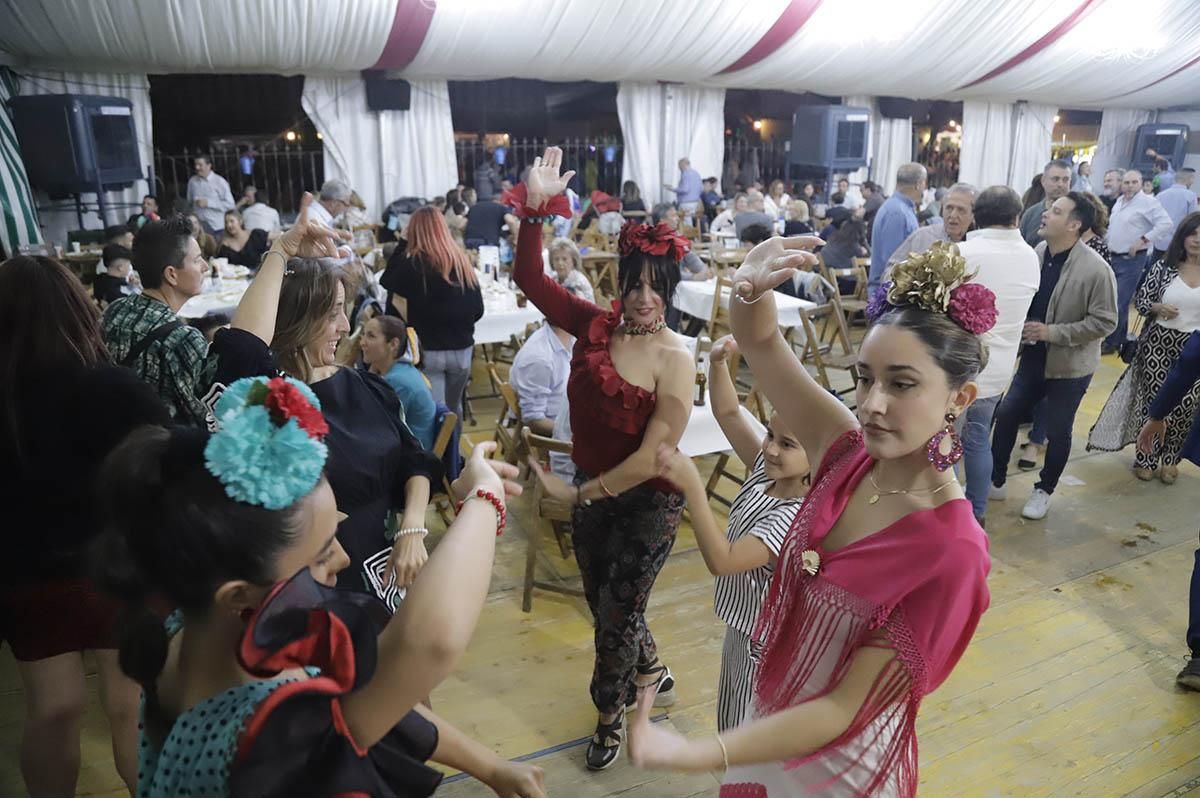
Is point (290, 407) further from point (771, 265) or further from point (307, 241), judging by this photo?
point (307, 241)

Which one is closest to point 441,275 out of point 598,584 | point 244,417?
point 598,584

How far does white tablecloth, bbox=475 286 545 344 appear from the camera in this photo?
17.0 feet

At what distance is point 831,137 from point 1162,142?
315 inches

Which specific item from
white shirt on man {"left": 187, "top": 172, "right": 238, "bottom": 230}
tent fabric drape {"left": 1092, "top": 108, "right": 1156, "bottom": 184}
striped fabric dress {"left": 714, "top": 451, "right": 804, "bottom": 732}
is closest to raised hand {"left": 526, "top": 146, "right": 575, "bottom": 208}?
striped fabric dress {"left": 714, "top": 451, "right": 804, "bottom": 732}

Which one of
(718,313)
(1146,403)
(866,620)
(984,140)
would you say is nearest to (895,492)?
(866,620)

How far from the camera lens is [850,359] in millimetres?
5355

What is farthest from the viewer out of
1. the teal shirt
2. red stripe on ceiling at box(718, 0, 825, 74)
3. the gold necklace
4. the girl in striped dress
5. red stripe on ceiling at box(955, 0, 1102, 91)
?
red stripe on ceiling at box(955, 0, 1102, 91)

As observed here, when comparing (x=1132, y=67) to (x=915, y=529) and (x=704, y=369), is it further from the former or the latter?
(x=915, y=529)

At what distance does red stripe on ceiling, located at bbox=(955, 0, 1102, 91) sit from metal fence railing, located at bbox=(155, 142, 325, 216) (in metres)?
10.0

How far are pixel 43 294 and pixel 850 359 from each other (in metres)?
4.66

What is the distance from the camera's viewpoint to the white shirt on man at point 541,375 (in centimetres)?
380

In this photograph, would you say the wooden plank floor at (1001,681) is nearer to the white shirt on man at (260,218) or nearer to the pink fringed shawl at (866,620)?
the pink fringed shawl at (866,620)

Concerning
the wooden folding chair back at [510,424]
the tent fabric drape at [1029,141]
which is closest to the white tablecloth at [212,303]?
the wooden folding chair back at [510,424]

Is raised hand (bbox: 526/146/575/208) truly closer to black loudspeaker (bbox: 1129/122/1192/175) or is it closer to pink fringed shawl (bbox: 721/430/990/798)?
pink fringed shawl (bbox: 721/430/990/798)
